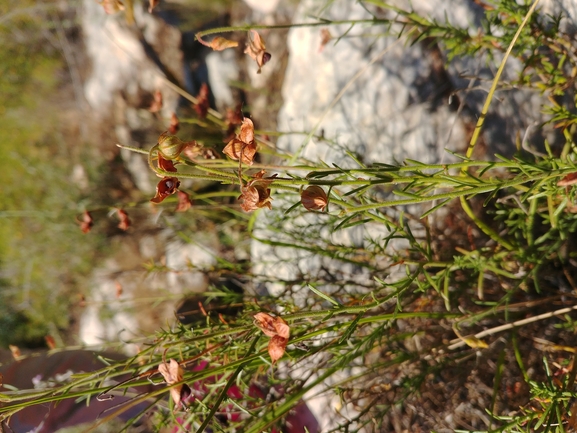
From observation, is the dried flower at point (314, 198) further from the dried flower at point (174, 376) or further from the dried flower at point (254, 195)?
the dried flower at point (174, 376)

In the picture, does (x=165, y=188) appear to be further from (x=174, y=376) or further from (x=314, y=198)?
(x=174, y=376)

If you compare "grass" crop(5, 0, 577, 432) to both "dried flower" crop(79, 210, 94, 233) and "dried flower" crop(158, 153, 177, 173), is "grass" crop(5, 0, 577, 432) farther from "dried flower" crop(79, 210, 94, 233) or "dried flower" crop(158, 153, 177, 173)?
"dried flower" crop(79, 210, 94, 233)

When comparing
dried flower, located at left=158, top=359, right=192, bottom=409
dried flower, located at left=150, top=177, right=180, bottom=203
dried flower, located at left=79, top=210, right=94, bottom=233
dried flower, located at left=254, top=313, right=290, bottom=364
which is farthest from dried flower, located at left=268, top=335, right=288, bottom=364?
dried flower, located at left=79, top=210, right=94, bottom=233

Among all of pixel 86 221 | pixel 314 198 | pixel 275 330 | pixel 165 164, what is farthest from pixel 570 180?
pixel 86 221

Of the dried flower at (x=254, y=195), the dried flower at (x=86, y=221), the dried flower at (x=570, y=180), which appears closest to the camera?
the dried flower at (x=254, y=195)

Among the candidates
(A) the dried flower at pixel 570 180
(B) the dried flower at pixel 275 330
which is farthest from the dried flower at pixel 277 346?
(A) the dried flower at pixel 570 180

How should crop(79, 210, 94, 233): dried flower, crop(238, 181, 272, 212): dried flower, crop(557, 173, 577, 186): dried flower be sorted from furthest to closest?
crop(79, 210, 94, 233): dried flower
crop(557, 173, 577, 186): dried flower
crop(238, 181, 272, 212): dried flower
